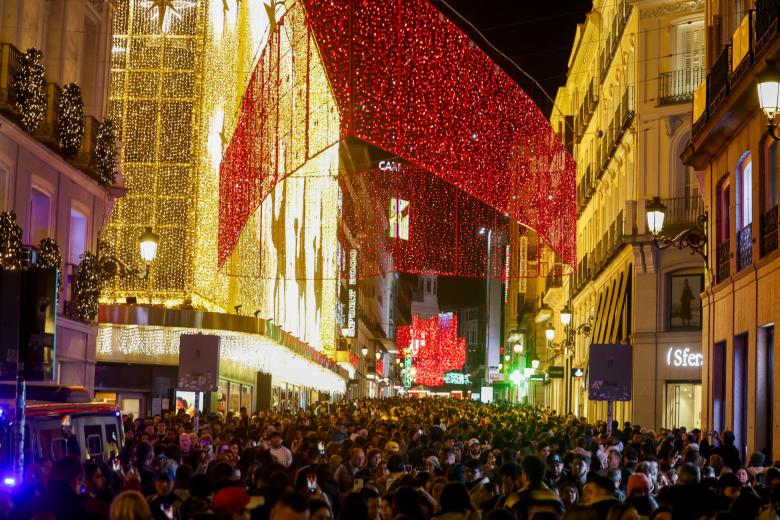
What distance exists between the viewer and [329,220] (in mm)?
76375

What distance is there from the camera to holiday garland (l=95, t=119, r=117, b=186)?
28.2 metres

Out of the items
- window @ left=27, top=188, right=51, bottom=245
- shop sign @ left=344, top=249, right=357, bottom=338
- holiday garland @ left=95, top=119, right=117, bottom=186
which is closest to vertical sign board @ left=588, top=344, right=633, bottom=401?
window @ left=27, top=188, right=51, bottom=245

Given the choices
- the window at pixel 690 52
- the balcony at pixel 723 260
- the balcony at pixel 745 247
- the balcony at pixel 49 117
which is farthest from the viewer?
the window at pixel 690 52

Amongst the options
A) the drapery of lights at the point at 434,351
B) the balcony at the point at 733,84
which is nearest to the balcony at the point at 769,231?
the balcony at the point at 733,84

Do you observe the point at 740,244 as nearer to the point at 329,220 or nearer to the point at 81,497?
the point at 81,497

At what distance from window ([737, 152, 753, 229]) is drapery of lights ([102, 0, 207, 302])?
20.4 metres

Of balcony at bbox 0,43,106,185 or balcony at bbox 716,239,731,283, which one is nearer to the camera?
balcony at bbox 0,43,106,185

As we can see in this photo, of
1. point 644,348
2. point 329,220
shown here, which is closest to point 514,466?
point 644,348

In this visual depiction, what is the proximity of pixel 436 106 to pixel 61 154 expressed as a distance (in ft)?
26.0

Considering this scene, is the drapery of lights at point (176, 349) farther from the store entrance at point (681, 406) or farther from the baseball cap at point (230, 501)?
the baseball cap at point (230, 501)

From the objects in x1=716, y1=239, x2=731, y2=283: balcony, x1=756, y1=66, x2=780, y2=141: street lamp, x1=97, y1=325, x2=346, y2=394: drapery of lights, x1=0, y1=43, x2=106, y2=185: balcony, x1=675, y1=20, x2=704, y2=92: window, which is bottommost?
x1=97, y1=325, x2=346, y2=394: drapery of lights

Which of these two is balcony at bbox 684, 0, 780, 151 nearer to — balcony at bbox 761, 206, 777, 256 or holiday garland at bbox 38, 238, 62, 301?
balcony at bbox 761, 206, 777, 256

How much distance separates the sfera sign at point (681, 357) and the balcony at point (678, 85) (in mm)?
6905

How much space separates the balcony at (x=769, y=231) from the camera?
67.8 ft
